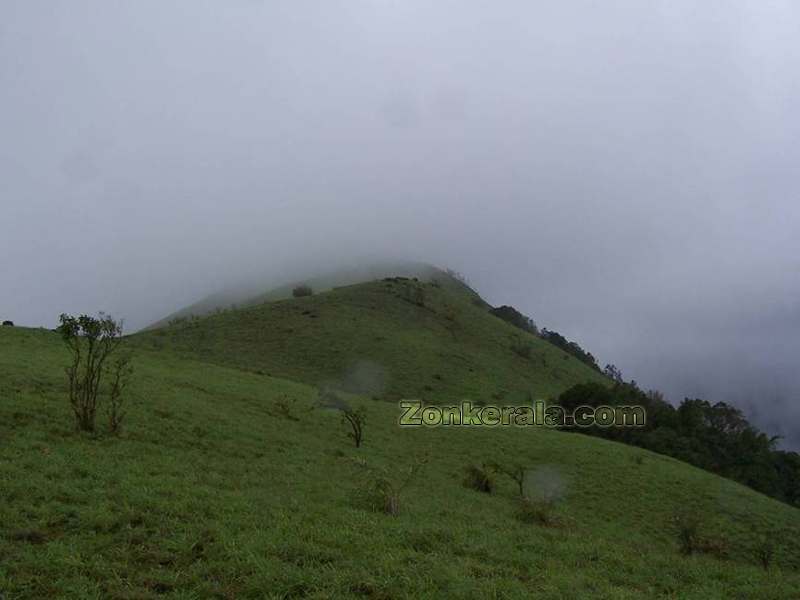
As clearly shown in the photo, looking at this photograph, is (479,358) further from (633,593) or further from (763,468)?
(633,593)

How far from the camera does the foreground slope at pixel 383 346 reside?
57.7m

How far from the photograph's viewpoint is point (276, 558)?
8953mm

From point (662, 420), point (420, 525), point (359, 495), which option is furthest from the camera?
point (662, 420)

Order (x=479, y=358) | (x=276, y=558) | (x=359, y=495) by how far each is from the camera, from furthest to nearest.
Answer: (x=479, y=358), (x=359, y=495), (x=276, y=558)

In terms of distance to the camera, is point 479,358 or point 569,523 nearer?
point 569,523

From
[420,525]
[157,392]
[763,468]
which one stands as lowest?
[763,468]

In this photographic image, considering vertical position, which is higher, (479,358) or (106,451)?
(479,358)

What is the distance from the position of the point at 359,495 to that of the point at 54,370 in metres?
18.8

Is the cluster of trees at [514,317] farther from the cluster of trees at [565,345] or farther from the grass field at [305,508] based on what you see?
the grass field at [305,508]

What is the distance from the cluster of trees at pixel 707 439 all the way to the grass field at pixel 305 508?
14113 mm

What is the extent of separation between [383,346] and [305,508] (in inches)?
2126

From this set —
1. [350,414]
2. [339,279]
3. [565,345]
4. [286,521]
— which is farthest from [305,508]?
[339,279]

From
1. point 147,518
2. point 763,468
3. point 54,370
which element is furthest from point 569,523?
point 763,468

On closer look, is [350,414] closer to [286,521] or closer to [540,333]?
[286,521]
